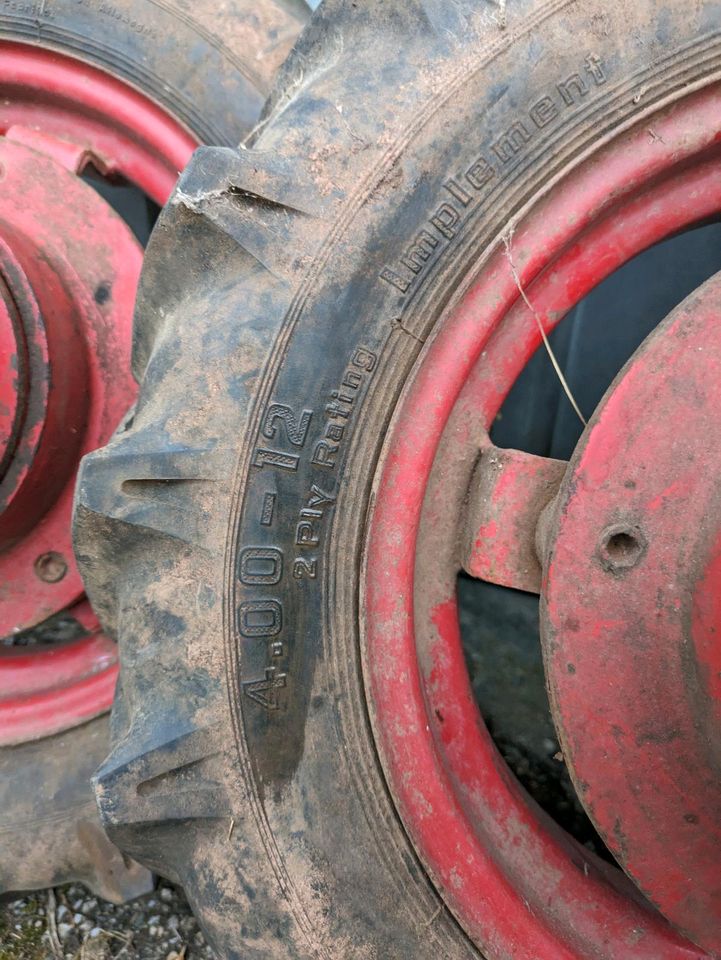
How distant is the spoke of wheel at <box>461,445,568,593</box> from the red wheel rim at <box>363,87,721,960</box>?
1.3 inches

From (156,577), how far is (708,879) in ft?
1.93

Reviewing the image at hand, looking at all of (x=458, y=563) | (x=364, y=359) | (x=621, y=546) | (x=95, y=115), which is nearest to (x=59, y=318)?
(x=95, y=115)

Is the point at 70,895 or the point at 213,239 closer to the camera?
the point at 213,239

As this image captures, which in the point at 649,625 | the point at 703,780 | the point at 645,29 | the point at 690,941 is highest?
the point at 645,29

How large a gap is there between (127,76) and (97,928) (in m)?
1.20

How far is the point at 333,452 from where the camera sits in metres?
0.75

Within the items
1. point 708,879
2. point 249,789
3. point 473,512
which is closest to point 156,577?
point 249,789

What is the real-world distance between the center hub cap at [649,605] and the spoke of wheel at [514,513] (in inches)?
3.5

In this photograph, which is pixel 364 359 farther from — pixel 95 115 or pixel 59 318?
pixel 95 115

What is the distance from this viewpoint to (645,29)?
0.74 metres

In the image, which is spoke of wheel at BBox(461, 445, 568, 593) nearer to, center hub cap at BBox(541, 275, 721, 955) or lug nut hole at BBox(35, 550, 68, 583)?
center hub cap at BBox(541, 275, 721, 955)

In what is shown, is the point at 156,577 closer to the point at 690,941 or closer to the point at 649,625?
the point at 649,625

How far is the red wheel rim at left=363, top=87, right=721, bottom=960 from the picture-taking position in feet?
2.47

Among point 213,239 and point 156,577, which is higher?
point 213,239
